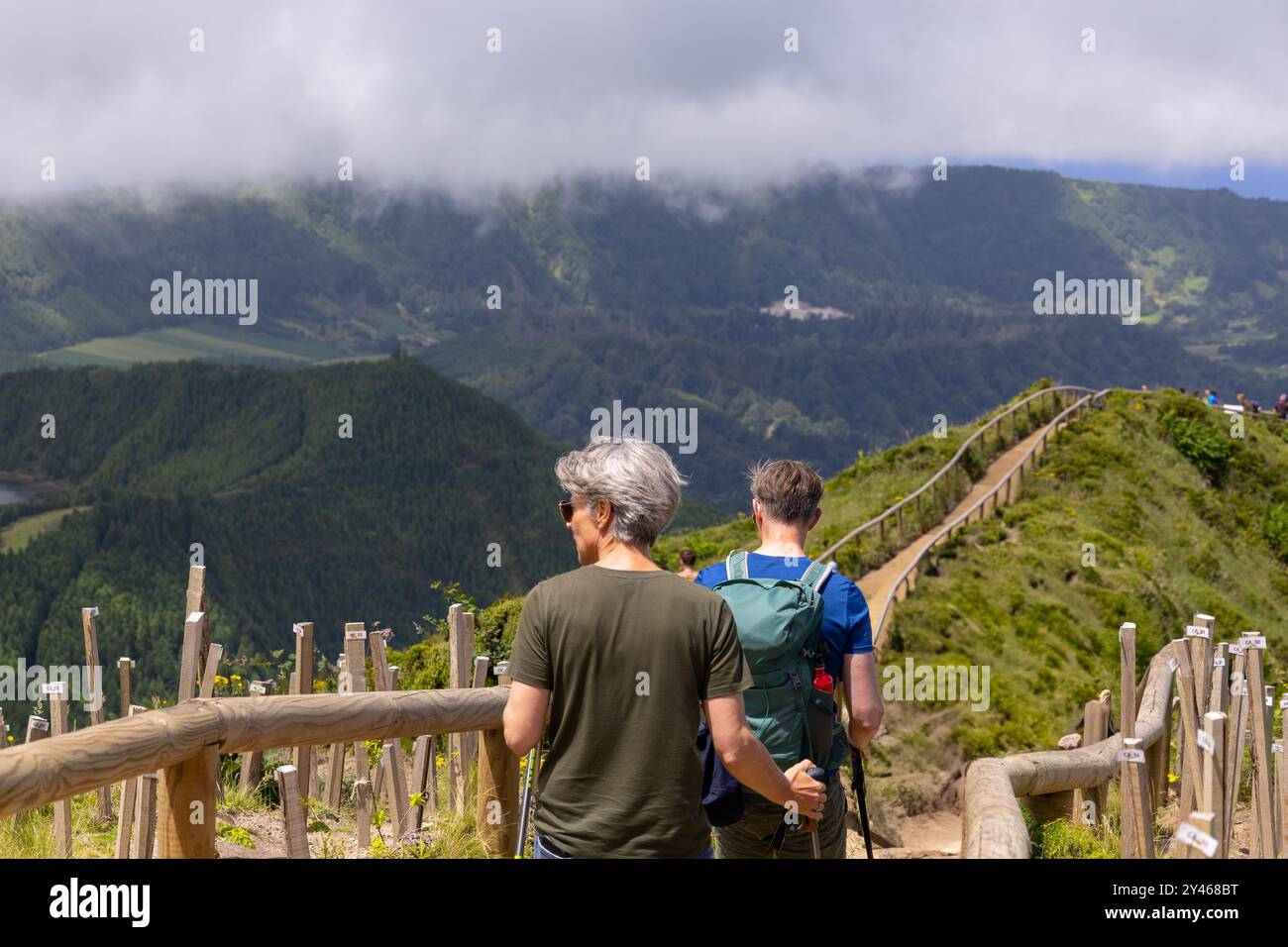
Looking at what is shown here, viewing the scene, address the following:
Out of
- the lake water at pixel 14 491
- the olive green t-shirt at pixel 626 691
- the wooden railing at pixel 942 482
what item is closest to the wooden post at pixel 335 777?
the olive green t-shirt at pixel 626 691

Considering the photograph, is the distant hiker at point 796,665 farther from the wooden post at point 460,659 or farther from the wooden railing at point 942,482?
the wooden railing at point 942,482

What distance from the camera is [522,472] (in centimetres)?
18138

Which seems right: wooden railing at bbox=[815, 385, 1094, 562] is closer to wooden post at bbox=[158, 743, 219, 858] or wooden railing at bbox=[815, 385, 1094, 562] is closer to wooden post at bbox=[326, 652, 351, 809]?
wooden post at bbox=[326, 652, 351, 809]

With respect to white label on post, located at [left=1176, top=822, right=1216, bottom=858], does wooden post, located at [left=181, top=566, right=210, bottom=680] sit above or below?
above

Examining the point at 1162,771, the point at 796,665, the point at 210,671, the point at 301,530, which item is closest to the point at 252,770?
the point at 210,671

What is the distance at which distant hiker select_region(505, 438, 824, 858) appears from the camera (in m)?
4.29

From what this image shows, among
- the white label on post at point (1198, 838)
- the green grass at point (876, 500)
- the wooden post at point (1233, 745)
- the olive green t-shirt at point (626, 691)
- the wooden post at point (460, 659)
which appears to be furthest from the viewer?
the green grass at point (876, 500)

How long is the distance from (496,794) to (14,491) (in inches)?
8061

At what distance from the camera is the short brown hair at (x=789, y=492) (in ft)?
18.1

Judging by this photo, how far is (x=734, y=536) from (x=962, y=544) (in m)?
7.86

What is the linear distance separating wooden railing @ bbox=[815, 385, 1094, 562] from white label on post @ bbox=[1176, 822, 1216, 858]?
17967 millimetres

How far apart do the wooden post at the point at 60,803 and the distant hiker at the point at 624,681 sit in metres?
3.08

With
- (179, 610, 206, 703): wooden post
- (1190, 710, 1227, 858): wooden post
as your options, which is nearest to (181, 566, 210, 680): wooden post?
(179, 610, 206, 703): wooden post
